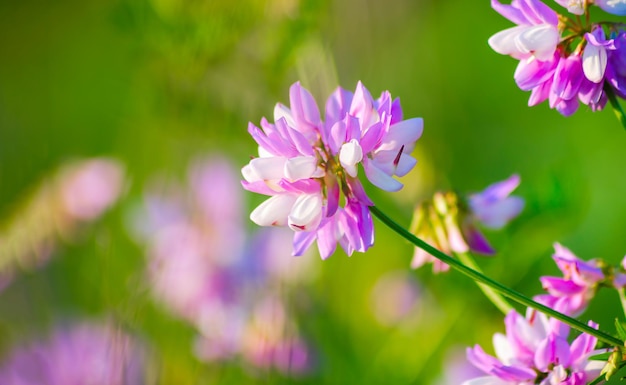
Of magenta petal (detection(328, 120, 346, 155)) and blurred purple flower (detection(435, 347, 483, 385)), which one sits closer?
magenta petal (detection(328, 120, 346, 155))

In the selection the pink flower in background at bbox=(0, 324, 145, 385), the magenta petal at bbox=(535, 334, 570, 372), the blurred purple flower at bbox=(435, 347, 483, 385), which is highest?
the magenta petal at bbox=(535, 334, 570, 372)

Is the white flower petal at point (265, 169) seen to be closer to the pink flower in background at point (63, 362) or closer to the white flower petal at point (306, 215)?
the white flower petal at point (306, 215)

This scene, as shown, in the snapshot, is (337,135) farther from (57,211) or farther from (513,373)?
(57,211)

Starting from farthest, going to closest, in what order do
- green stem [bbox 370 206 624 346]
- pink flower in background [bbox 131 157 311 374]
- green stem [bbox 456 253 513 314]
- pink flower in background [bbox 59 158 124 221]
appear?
pink flower in background [bbox 59 158 124 221], pink flower in background [bbox 131 157 311 374], green stem [bbox 456 253 513 314], green stem [bbox 370 206 624 346]

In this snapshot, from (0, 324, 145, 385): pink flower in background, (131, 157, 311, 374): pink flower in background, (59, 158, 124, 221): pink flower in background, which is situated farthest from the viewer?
(59, 158, 124, 221): pink flower in background

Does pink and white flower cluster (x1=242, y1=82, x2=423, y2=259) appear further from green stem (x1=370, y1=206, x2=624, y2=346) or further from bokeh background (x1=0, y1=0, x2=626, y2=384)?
bokeh background (x1=0, y1=0, x2=626, y2=384)

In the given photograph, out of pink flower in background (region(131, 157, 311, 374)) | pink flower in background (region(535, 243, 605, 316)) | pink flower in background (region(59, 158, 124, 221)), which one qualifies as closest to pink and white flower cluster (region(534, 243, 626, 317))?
pink flower in background (region(535, 243, 605, 316))

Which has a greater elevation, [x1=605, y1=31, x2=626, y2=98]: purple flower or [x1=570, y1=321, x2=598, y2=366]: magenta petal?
[x1=605, y1=31, x2=626, y2=98]: purple flower
